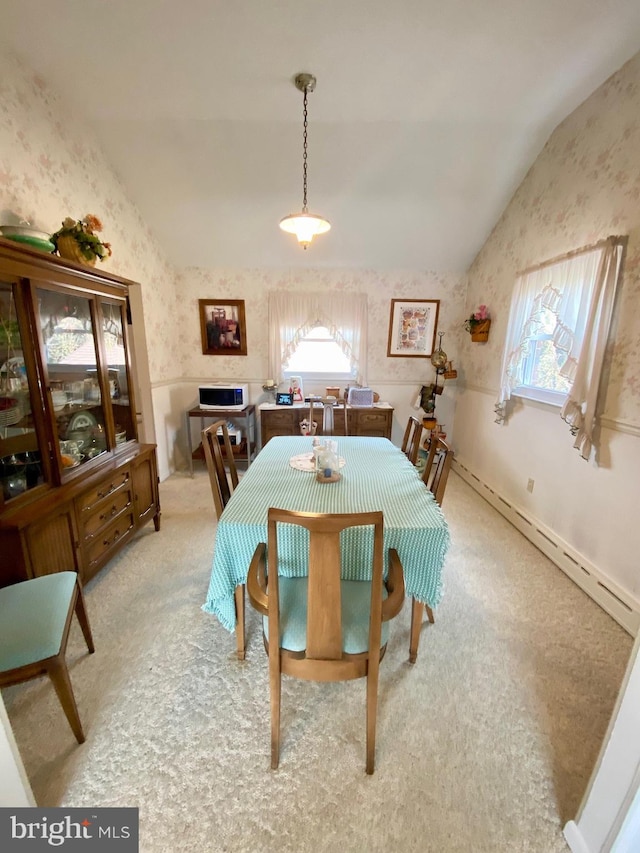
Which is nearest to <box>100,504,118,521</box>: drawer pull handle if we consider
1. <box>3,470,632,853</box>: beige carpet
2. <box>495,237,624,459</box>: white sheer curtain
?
<box>3,470,632,853</box>: beige carpet

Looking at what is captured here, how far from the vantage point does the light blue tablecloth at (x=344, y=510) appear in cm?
131

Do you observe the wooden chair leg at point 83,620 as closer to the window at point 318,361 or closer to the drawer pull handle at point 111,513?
the drawer pull handle at point 111,513

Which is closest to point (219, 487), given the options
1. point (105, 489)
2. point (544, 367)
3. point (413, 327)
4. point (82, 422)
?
point (105, 489)

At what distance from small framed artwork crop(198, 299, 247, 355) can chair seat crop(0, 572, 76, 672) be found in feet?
9.75

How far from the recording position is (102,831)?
3.25ft

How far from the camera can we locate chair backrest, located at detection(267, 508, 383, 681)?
92cm

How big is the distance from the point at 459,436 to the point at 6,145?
4.30 m

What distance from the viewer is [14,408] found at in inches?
63.3

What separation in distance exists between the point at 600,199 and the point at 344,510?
8.10 feet

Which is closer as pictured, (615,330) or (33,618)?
(33,618)

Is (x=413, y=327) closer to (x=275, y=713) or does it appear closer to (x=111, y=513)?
(x=111, y=513)

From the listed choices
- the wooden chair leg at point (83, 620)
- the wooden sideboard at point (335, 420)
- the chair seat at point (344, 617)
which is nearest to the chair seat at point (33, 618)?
the wooden chair leg at point (83, 620)

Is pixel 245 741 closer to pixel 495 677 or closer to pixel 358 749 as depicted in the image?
pixel 358 749

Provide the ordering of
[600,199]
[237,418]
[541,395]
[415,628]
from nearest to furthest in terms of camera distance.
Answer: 1. [415,628]
2. [600,199]
3. [541,395]
4. [237,418]
